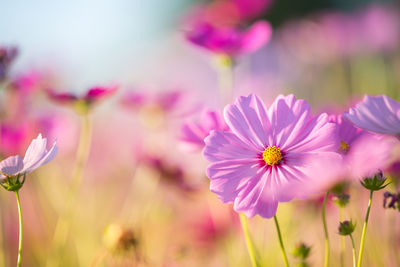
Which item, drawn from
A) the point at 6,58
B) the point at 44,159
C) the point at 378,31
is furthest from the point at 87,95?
the point at 378,31

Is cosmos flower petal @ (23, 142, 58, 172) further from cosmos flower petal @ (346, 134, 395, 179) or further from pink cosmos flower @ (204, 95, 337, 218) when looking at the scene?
cosmos flower petal @ (346, 134, 395, 179)

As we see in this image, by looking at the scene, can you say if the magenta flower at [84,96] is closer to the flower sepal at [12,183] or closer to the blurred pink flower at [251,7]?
the flower sepal at [12,183]

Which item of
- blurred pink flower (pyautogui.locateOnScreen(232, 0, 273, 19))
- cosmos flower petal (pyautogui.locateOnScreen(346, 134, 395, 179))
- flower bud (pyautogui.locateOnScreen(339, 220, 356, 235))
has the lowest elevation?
flower bud (pyautogui.locateOnScreen(339, 220, 356, 235))

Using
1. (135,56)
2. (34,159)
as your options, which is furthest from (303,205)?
(135,56)

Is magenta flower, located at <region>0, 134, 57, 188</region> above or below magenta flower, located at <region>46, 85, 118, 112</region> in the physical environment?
below

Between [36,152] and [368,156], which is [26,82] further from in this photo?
[368,156]

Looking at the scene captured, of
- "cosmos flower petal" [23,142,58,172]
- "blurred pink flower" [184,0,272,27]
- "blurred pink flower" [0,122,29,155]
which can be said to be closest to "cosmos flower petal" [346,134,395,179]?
"cosmos flower petal" [23,142,58,172]
